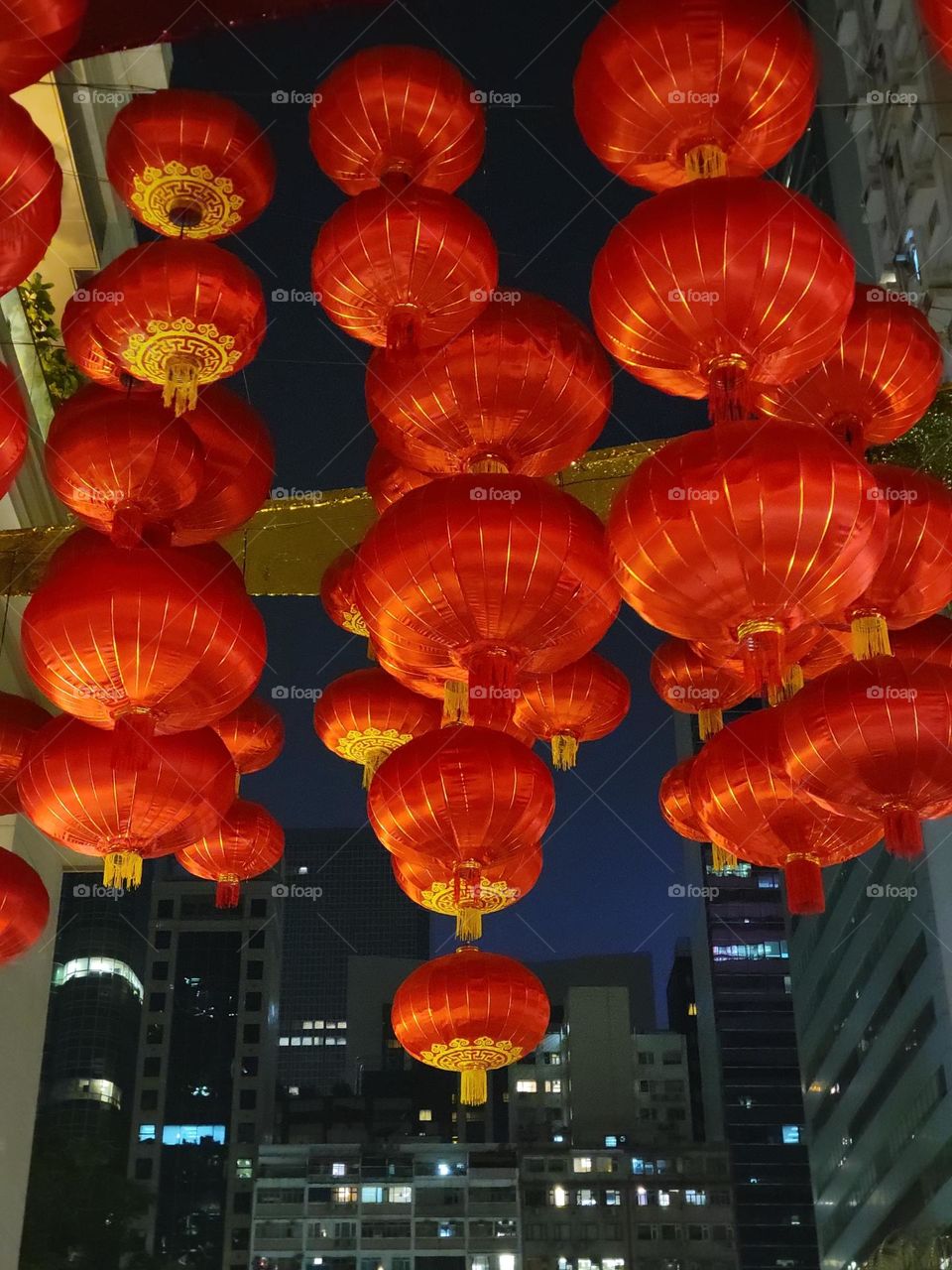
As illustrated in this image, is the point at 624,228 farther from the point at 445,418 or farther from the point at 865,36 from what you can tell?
the point at 865,36

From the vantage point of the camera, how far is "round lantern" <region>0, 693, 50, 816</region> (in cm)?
439

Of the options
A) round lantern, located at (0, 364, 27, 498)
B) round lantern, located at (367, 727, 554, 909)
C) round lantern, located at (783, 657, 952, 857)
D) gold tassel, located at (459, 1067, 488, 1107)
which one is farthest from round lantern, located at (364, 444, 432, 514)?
gold tassel, located at (459, 1067, 488, 1107)

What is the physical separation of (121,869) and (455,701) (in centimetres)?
101

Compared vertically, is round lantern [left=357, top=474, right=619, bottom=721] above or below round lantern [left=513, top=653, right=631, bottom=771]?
below

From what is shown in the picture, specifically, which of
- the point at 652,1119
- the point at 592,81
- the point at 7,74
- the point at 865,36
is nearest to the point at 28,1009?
the point at 7,74

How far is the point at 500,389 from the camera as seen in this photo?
349 cm

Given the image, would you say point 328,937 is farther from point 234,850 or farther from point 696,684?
point 696,684

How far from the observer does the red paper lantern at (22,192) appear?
9.57ft

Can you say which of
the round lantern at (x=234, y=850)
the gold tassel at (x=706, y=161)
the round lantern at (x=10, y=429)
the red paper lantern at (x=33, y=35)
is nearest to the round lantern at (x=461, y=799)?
the round lantern at (x=10, y=429)

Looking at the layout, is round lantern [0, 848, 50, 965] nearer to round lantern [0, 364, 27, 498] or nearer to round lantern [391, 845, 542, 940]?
round lantern [391, 845, 542, 940]

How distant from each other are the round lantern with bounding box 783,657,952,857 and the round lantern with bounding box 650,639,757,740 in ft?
4.36

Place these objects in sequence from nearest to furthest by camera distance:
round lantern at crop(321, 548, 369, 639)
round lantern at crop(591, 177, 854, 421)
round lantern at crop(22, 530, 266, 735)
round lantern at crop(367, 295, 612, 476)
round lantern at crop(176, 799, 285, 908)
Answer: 1. round lantern at crop(591, 177, 854, 421)
2. round lantern at crop(22, 530, 266, 735)
3. round lantern at crop(367, 295, 612, 476)
4. round lantern at crop(321, 548, 369, 639)
5. round lantern at crop(176, 799, 285, 908)

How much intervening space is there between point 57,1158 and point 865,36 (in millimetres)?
10948

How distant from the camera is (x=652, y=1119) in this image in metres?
37.3
